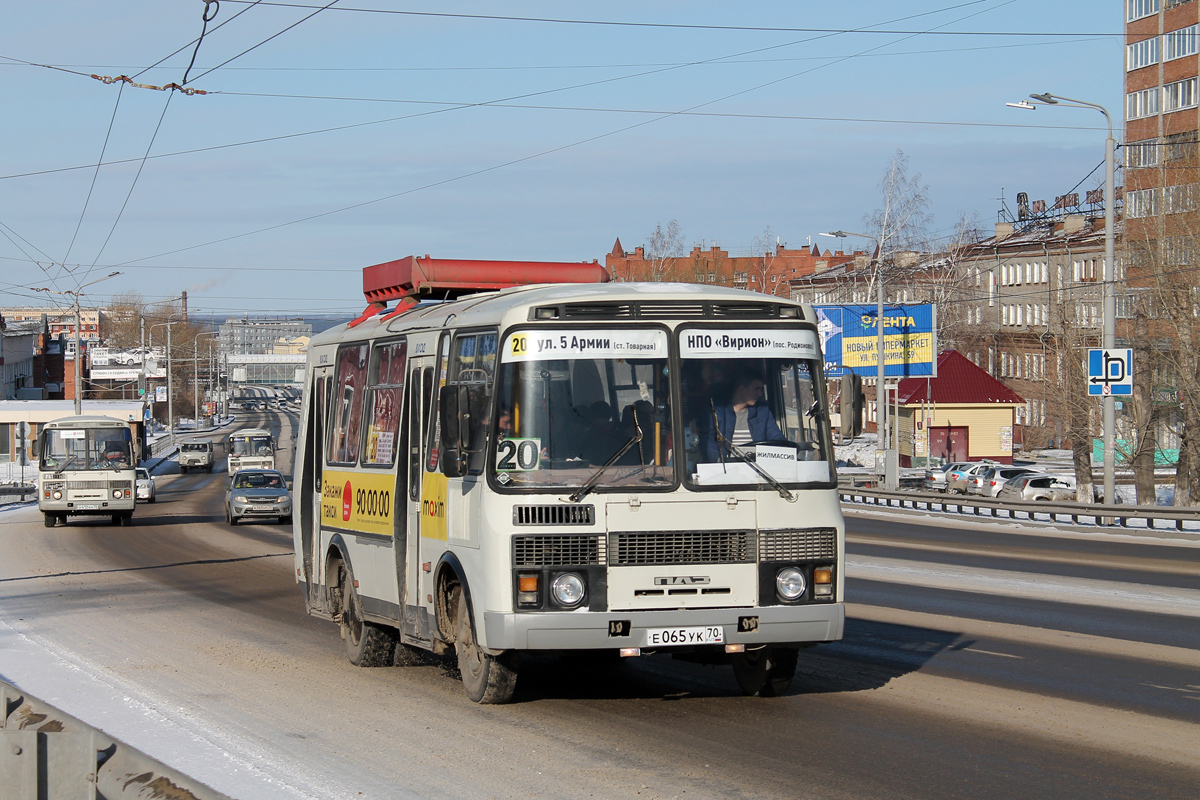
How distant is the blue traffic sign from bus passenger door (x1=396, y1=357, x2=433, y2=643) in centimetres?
2163

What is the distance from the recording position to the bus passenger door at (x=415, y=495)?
1041cm

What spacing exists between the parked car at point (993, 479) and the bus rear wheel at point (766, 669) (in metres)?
40.7

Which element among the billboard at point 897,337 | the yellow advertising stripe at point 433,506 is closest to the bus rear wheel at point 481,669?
the yellow advertising stripe at point 433,506

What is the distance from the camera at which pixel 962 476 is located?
54.8 meters

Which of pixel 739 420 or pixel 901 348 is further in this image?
pixel 901 348

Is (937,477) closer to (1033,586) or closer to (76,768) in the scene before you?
(1033,586)

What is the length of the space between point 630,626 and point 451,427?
1726 millimetres

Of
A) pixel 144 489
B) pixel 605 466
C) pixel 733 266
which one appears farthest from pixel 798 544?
pixel 733 266

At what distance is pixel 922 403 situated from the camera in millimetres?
73438

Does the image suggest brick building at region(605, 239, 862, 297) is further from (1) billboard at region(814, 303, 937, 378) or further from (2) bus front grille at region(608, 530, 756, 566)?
(2) bus front grille at region(608, 530, 756, 566)

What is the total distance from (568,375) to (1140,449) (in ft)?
128

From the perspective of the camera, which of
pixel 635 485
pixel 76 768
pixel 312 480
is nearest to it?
pixel 76 768

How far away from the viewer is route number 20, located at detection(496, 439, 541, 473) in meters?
8.84

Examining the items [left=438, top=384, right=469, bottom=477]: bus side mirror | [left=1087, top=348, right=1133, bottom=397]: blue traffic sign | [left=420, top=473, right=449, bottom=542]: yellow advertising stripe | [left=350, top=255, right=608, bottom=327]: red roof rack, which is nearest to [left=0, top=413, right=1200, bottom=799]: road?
[left=420, top=473, right=449, bottom=542]: yellow advertising stripe
